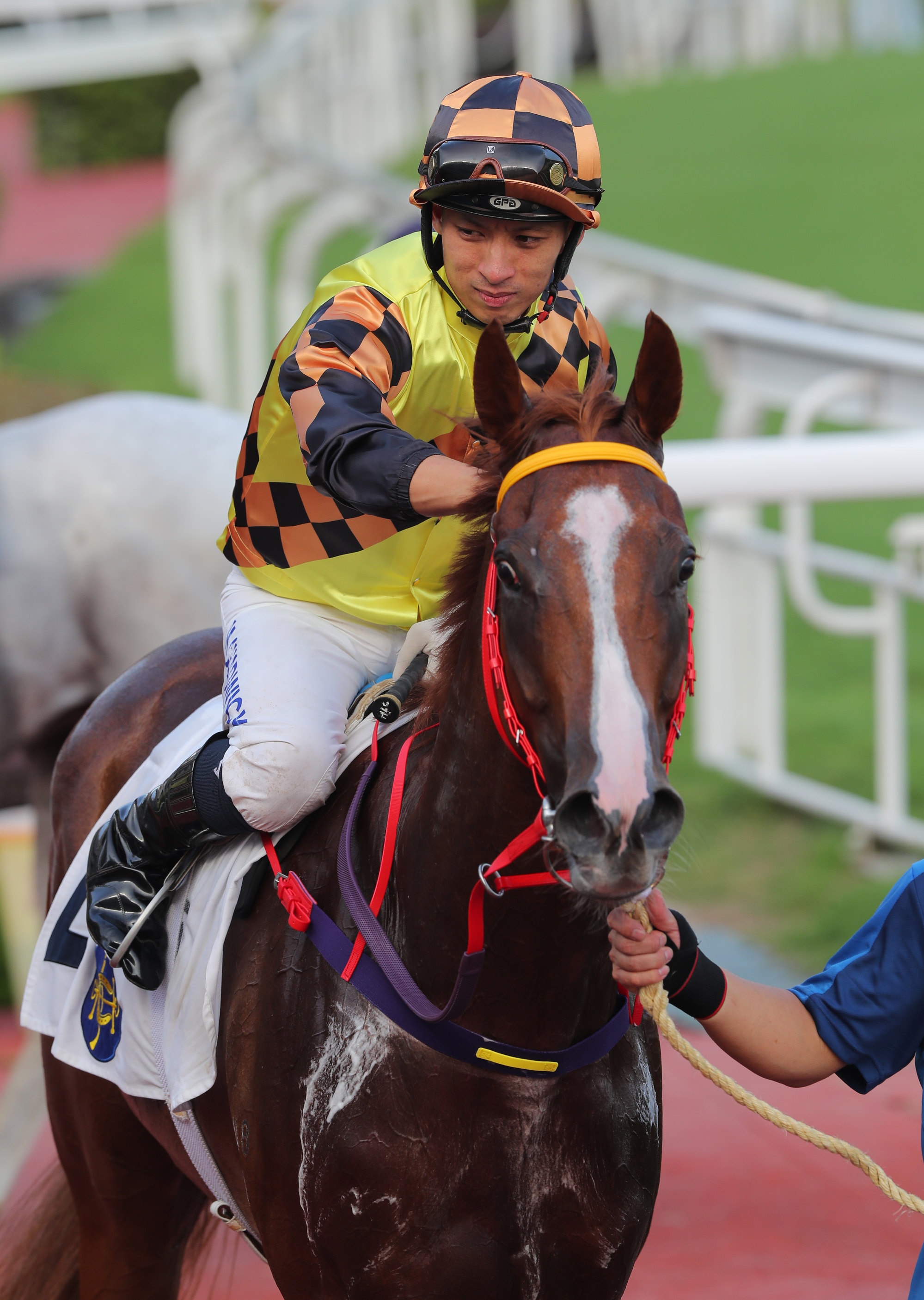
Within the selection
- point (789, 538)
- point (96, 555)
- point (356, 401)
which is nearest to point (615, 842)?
point (356, 401)

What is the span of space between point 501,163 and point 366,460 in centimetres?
54

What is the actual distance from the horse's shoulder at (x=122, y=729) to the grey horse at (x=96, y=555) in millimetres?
1460

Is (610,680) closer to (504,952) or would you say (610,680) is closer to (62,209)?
(504,952)

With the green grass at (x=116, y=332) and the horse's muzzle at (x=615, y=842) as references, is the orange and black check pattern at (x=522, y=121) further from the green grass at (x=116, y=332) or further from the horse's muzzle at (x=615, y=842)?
the green grass at (x=116, y=332)

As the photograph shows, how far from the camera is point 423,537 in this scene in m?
2.53

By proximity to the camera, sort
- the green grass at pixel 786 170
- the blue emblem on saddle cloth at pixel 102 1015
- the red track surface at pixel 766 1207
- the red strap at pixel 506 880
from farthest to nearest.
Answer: the green grass at pixel 786 170 → the red track surface at pixel 766 1207 → the blue emblem on saddle cloth at pixel 102 1015 → the red strap at pixel 506 880

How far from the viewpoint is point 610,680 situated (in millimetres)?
1660

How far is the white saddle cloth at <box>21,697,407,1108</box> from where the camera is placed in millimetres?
2428

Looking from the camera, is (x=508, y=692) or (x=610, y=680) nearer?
(x=610, y=680)

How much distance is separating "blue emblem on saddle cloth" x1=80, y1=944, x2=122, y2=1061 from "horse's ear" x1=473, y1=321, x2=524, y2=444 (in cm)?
129

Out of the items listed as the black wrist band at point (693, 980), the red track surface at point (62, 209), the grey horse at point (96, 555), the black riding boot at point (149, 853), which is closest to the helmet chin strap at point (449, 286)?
the black riding boot at point (149, 853)

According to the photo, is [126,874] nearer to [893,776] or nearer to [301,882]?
[301,882]

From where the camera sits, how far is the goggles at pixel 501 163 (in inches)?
86.1

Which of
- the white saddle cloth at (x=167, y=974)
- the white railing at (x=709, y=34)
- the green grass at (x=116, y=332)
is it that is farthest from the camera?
the white railing at (x=709, y=34)
